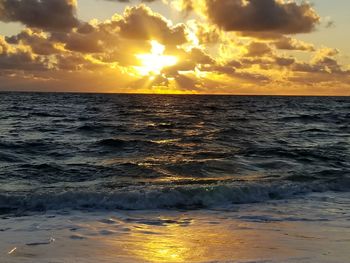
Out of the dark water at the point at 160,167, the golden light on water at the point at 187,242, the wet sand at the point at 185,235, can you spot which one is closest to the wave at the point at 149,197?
the dark water at the point at 160,167

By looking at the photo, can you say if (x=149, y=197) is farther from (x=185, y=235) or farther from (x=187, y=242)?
(x=187, y=242)

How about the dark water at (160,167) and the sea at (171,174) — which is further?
the dark water at (160,167)

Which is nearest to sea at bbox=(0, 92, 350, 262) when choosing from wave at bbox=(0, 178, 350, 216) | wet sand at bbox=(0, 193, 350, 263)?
wave at bbox=(0, 178, 350, 216)

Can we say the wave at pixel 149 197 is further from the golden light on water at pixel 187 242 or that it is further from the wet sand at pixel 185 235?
the golden light on water at pixel 187 242

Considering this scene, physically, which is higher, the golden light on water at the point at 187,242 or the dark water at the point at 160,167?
the golden light on water at the point at 187,242

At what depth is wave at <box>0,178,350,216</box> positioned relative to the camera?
10039 mm

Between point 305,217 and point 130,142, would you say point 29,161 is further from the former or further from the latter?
point 305,217

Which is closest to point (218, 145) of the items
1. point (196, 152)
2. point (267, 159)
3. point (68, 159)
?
point (196, 152)

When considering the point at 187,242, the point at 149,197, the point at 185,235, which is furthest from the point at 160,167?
the point at 187,242

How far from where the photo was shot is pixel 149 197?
10.6m

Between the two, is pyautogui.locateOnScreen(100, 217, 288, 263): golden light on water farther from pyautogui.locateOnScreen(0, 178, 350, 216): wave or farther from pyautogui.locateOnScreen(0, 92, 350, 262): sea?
pyautogui.locateOnScreen(0, 178, 350, 216): wave

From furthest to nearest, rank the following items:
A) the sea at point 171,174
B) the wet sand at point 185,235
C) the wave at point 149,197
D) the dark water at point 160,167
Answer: the dark water at point 160,167, the wave at point 149,197, the sea at point 171,174, the wet sand at point 185,235


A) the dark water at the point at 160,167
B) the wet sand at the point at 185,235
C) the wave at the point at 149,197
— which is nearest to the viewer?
the wet sand at the point at 185,235

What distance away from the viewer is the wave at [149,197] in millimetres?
10039
